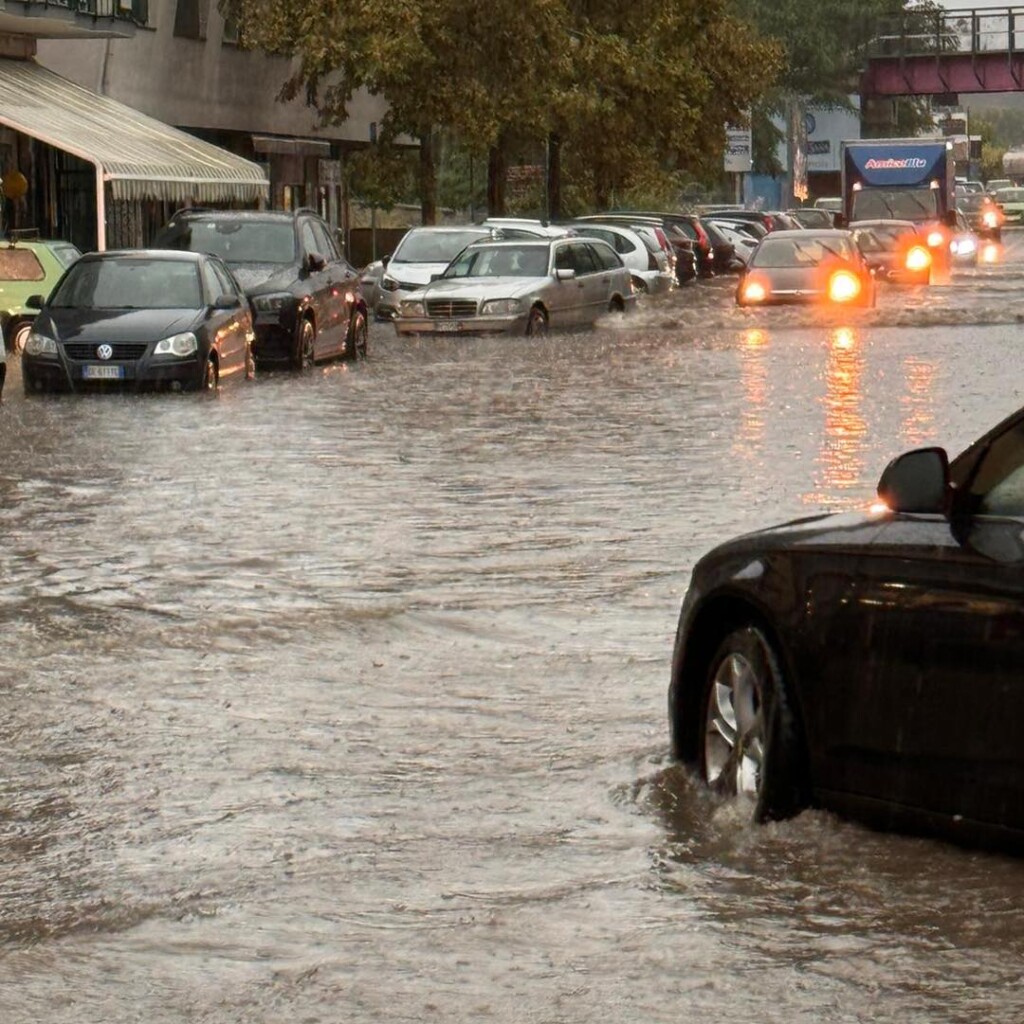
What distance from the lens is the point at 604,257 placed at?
39.8m

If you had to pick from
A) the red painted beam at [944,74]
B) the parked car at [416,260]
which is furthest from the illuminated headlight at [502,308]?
the red painted beam at [944,74]

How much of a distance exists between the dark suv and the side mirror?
Answer: 76.4 feet

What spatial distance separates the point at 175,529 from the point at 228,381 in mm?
12198

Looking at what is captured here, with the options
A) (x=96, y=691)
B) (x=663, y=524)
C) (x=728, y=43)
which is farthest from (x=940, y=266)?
(x=96, y=691)

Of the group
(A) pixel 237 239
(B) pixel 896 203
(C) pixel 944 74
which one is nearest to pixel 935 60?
(C) pixel 944 74

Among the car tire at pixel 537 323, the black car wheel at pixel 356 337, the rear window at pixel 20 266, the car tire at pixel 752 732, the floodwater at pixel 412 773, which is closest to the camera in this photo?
the floodwater at pixel 412 773

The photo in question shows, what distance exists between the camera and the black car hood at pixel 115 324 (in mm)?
25641

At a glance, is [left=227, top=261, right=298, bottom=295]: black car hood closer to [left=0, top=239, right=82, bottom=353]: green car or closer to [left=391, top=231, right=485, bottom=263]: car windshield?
[left=0, top=239, right=82, bottom=353]: green car

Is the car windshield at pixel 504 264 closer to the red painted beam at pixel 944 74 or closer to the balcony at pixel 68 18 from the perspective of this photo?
the balcony at pixel 68 18

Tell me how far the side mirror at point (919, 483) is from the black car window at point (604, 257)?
32.7 meters

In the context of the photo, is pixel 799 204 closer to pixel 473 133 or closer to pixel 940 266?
pixel 940 266

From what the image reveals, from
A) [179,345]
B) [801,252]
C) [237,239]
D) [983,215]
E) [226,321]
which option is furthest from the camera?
[983,215]

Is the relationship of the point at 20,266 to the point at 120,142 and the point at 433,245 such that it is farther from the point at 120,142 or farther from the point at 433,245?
the point at 433,245

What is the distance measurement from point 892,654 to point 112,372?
1956 cm
